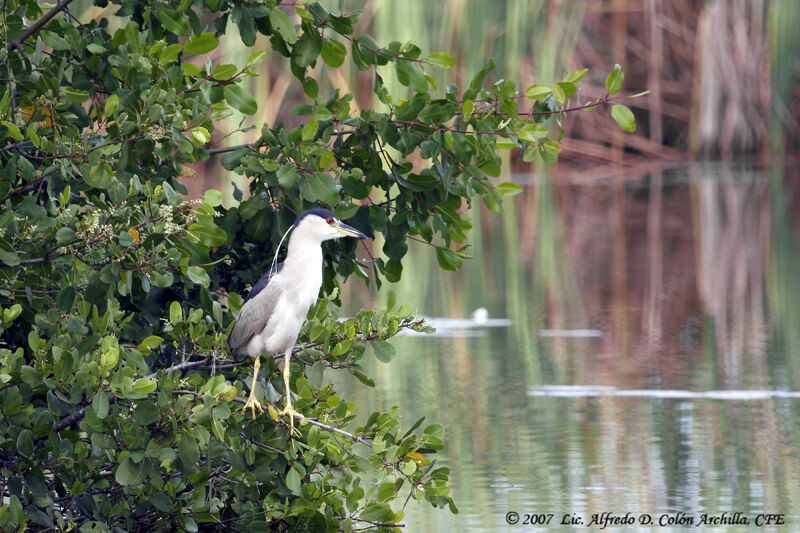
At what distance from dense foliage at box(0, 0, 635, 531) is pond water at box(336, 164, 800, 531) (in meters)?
0.90

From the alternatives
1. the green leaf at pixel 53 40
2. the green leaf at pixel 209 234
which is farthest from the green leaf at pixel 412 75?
the green leaf at pixel 53 40

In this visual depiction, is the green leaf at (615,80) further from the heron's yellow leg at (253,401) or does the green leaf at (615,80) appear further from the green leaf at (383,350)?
the heron's yellow leg at (253,401)

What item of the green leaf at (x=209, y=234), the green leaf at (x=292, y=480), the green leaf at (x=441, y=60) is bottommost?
the green leaf at (x=292, y=480)

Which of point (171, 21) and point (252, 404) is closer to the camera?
point (252, 404)

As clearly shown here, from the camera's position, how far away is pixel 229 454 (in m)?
4.14

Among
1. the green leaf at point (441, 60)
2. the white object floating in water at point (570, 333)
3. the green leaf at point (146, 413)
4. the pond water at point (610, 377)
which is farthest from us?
the white object floating in water at point (570, 333)

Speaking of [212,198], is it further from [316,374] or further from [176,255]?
[316,374]

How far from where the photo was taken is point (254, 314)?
424 cm

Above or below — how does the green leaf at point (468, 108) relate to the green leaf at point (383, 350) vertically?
above

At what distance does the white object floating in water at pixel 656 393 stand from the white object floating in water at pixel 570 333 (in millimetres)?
1641

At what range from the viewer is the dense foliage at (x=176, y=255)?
3.87m

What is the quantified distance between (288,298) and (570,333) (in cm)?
498

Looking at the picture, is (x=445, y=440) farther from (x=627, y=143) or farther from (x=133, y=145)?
(x=627, y=143)

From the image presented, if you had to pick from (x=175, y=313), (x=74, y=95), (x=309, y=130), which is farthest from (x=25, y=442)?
(x=309, y=130)
